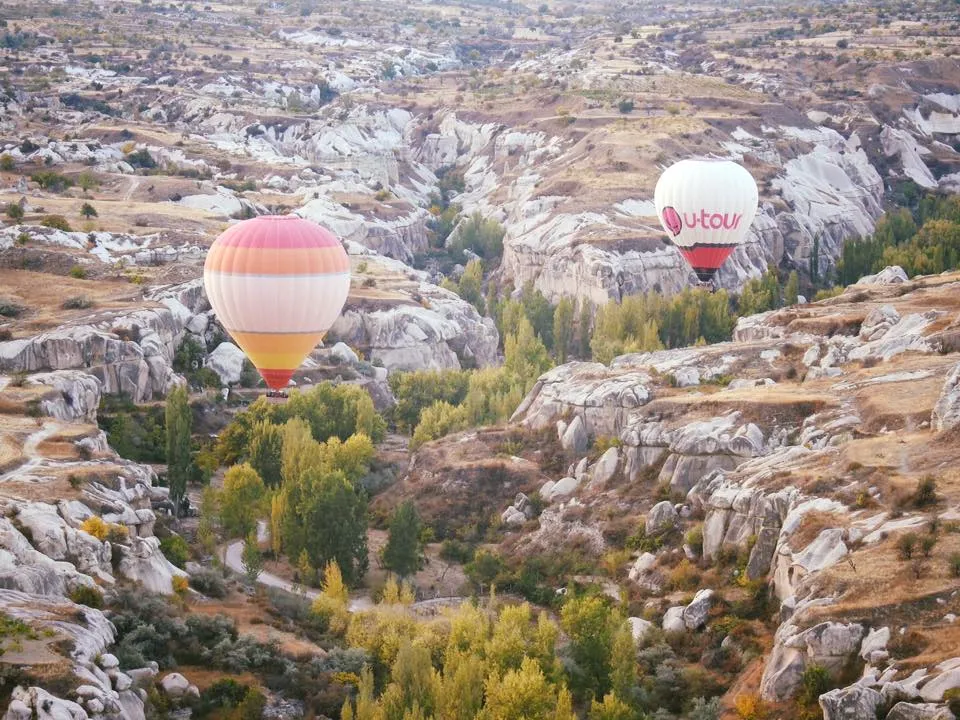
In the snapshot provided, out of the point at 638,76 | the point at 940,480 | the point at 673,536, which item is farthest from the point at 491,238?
the point at 940,480

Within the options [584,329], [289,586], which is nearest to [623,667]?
[289,586]

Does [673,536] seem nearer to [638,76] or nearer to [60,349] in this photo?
[60,349]

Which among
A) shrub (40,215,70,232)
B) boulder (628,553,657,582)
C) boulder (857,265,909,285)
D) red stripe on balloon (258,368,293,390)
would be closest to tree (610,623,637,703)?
boulder (628,553,657,582)

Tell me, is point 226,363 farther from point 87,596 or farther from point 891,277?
point 87,596

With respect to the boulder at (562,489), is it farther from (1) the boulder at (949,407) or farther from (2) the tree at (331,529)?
(1) the boulder at (949,407)

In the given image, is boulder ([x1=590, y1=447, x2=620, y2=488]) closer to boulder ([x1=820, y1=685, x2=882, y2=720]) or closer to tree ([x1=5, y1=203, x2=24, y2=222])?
boulder ([x1=820, y1=685, x2=882, y2=720])
